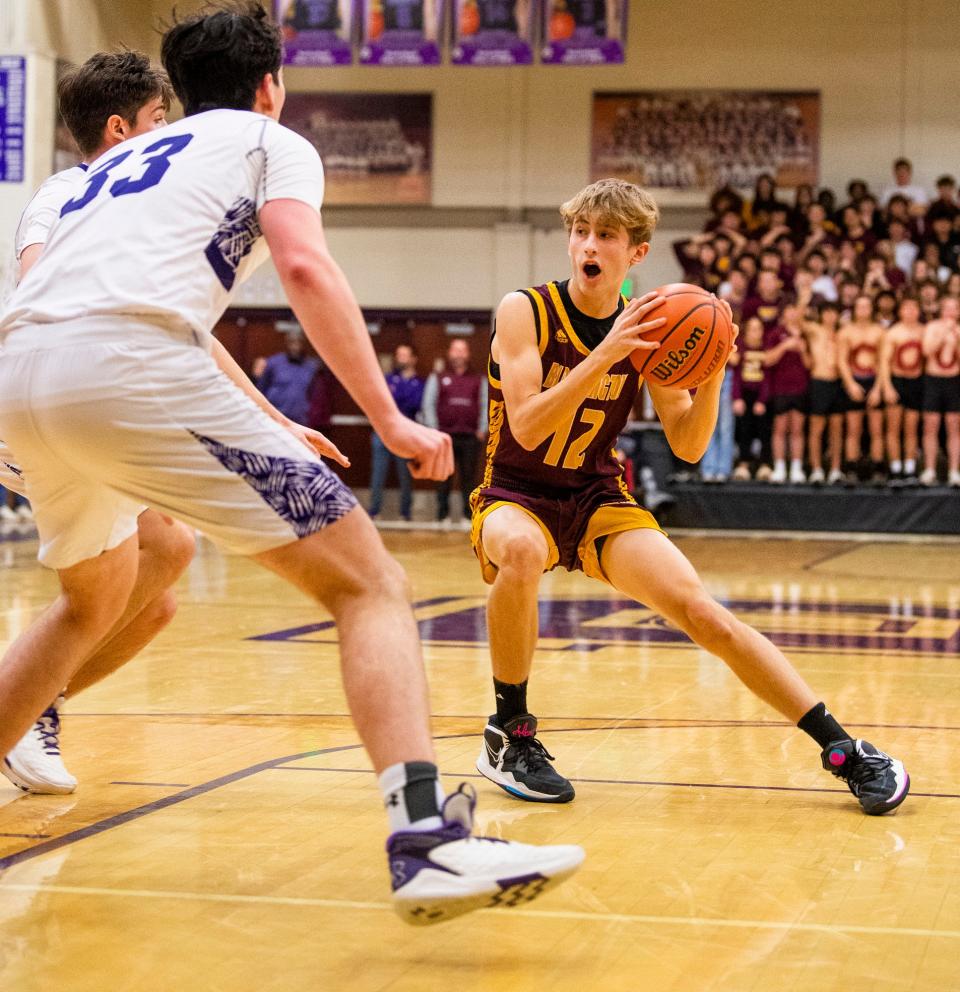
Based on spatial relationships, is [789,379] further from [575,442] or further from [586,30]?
[575,442]

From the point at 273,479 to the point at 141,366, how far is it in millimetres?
290

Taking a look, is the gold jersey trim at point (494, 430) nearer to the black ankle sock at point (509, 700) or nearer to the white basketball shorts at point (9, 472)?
the black ankle sock at point (509, 700)

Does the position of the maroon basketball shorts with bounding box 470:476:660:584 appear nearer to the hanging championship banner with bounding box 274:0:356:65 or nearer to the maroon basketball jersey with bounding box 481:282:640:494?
the maroon basketball jersey with bounding box 481:282:640:494

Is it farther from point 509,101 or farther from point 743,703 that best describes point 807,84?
point 743,703

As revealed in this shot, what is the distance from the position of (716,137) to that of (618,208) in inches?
589

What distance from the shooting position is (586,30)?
14891 millimetres

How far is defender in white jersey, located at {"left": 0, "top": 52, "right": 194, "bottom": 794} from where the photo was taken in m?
3.61

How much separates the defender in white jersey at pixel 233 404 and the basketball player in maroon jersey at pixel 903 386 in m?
12.3

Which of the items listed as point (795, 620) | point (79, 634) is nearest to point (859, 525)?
point (795, 620)

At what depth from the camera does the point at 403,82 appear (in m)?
18.8

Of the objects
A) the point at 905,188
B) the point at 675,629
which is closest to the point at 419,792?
the point at 675,629

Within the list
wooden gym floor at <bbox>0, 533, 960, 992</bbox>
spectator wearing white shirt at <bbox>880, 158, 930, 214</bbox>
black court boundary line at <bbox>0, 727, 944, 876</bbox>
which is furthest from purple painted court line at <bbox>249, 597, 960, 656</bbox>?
spectator wearing white shirt at <bbox>880, 158, 930, 214</bbox>

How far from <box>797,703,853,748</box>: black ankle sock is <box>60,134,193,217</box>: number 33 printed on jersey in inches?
82.9

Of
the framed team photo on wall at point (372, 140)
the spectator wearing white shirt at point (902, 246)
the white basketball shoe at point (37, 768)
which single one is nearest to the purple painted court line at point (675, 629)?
the white basketball shoe at point (37, 768)
